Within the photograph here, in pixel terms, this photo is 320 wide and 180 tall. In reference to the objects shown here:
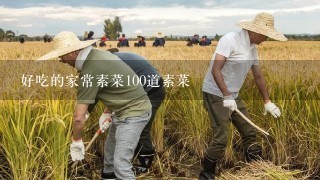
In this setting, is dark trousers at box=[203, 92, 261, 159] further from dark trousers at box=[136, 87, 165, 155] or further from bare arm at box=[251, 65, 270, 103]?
dark trousers at box=[136, 87, 165, 155]

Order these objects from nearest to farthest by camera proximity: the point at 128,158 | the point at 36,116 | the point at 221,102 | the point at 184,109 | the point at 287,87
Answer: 1. the point at 128,158
2. the point at 36,116
3. the point at 221,102
4. the point at 287,87
5. the point at 184,109

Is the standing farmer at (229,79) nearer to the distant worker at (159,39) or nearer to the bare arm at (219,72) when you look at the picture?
the bare arm at (219,72)

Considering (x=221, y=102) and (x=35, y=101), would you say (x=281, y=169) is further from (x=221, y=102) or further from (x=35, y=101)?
(x=35, y=101)

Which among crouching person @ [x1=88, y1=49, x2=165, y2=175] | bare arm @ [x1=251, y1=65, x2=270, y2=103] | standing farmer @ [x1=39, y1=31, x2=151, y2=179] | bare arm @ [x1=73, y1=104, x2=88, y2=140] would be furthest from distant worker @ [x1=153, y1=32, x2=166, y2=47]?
bare arm @ [x1=73, y1=104, x2=88, y2=140]

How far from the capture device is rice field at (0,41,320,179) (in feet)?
10.2

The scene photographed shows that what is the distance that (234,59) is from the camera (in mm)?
3496

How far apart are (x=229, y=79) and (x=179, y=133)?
1105mm

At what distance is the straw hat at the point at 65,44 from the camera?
2787 mm

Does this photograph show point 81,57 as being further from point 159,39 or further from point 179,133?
point 159,39

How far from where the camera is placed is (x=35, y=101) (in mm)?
3359

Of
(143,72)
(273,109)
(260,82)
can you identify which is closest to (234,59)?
(260,82)

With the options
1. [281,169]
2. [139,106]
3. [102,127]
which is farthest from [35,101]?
[281,169]

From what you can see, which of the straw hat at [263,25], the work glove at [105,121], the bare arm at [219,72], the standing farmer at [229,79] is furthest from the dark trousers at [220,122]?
the work glove at [105,121]

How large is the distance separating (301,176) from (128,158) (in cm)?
167
